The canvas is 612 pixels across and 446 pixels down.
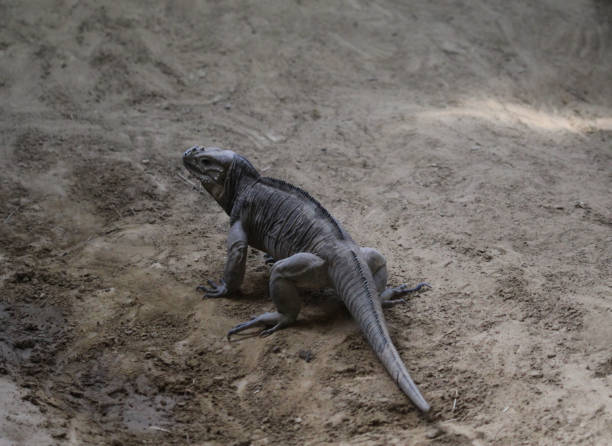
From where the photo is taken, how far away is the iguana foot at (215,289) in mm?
5109

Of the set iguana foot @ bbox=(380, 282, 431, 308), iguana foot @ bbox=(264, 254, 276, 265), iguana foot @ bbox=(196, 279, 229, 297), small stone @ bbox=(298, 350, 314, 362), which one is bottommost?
iguana foot @ bbox=(264, 254, 276, 265)

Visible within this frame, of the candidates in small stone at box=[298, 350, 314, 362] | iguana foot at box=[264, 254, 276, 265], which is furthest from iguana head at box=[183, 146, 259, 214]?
small stone at box=[298, 350, 314, 362]

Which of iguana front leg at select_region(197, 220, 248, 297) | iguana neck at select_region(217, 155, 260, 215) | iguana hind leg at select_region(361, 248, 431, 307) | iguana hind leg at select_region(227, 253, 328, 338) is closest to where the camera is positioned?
iguana hind leg at select_region(227, 253, 328, 338)

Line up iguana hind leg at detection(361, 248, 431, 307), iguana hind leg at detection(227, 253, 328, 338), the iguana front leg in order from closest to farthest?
iguana hind leg at detection(227, 253, 328, 338)
iguana hind leg at detection(361, 248, 431, 307)
the iguana front leg

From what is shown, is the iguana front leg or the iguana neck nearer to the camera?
the iguana front leg

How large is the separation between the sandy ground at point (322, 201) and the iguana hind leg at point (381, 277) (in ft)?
0.71

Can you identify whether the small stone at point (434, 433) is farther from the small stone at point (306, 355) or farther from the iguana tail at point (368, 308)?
the small stone at point (306, 355)

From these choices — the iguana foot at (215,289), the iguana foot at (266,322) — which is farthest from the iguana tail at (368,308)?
the iguana foot at (215,289)

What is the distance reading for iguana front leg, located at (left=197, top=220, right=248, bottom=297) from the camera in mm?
5042

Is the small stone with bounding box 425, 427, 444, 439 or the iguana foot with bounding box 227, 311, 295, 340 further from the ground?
the small stone with bounding box 425, 427, 444, 439

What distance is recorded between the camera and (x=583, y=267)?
5117 mm

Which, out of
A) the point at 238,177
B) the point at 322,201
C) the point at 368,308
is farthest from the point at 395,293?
the point at 322,201

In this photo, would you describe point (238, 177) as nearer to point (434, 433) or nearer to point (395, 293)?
point (395, 293)

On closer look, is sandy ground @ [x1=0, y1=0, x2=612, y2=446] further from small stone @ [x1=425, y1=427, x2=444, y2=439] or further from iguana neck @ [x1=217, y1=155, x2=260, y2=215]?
iguana neck @ [x1=217, y1=155, x2=260, y2=215]
